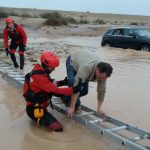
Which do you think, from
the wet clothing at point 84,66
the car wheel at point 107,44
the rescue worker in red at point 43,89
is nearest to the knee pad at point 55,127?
the rescue worker in red at point 43,89

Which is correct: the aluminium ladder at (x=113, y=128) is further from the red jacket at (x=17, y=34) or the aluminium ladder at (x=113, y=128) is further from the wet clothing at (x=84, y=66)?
the red jacket at (x=17, y=34)

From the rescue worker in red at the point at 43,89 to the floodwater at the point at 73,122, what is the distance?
0.68 feet

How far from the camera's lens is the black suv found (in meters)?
22.7

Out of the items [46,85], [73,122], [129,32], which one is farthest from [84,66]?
[129,32]

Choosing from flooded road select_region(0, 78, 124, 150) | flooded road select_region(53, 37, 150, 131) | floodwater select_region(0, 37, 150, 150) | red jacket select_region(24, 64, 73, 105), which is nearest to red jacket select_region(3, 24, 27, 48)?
floodwater select_region(0, 37, 150, 150)

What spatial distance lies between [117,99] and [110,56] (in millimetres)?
9940

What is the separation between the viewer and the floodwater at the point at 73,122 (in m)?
7.06

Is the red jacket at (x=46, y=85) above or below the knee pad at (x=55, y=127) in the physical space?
above

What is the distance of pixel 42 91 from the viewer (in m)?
7.39

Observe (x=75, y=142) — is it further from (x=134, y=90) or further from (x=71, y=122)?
(x=134, y=90)

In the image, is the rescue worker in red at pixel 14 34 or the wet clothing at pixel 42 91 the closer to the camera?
the wet clothing at pixel 42 91

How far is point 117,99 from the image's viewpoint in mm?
10289

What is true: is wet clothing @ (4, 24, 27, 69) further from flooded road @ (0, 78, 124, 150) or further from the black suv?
the black suv

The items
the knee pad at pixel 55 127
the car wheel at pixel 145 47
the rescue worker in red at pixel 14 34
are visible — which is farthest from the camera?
the car wheel at pixel 145 47
